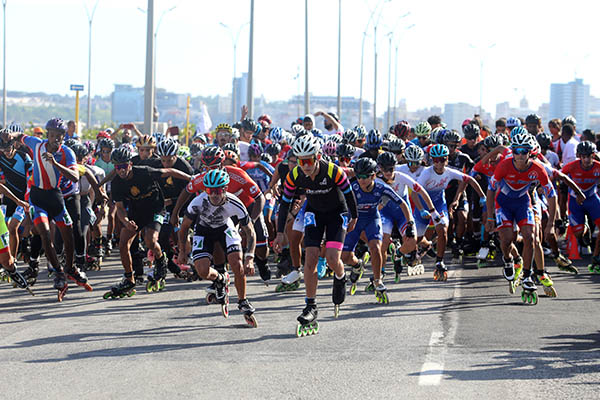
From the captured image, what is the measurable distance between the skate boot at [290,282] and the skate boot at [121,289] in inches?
77.4

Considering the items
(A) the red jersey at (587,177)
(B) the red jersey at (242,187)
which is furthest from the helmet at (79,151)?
(A) the red jersey at (587,177)

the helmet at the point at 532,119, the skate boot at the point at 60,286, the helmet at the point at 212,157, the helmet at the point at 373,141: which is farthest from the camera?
the helmet at the point at 532,119

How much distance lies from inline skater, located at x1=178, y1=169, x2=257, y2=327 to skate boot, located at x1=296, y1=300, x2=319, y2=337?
0.96 metres

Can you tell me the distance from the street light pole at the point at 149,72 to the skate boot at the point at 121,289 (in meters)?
12.5

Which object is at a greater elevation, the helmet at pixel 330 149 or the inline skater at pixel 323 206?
the helmet at pixel 330 149

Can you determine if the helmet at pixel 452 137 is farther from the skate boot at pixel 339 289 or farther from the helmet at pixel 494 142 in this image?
the skate boot at pixel 339 289

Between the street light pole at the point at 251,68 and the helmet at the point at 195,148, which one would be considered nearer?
the helmet at the point at 195,148

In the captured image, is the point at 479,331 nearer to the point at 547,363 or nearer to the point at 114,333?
the point at 547,363

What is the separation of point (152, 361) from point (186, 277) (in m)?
6.04

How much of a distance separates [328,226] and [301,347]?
1.78 metres

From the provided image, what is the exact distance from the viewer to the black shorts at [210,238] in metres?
11.0

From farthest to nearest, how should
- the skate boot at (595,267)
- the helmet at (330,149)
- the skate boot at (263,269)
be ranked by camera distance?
1. the skate boot at (595,267)
2. the helmet at (330,149)
3. the skate boot at (263,269)

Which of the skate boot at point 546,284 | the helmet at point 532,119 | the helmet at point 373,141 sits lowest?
the skate boot at point 546,284

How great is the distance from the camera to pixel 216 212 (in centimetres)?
1116
